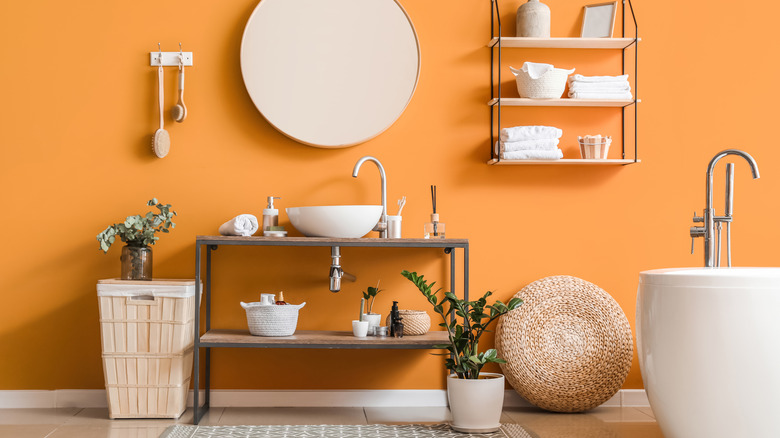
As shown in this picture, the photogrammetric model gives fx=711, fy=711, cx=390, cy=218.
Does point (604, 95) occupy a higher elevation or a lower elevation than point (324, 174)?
higher

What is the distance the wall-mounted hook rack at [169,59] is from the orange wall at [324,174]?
0.04 m

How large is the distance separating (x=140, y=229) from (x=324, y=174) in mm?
795

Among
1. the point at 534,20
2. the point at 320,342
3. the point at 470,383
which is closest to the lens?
the point at 470,383

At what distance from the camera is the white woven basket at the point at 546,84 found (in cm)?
296

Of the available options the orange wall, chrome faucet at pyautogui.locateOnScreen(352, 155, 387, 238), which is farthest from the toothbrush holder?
the orange wall

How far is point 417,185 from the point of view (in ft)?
10.3

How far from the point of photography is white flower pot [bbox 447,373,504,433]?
255 cm

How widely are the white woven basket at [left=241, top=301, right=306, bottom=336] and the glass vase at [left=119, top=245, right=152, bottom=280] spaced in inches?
18.2

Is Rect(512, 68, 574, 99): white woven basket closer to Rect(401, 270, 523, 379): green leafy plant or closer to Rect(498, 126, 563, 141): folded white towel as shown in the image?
Rect(498, 126, 563, 141): folded white towel

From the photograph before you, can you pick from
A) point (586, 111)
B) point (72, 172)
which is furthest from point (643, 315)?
point (72, 172)

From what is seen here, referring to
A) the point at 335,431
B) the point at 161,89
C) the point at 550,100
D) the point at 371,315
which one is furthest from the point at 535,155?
the point at 161,89

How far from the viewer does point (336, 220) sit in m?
2.71

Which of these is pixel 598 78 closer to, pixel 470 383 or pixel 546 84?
pixel 546 84

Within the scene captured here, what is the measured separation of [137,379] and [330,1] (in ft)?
Result: 5.74
